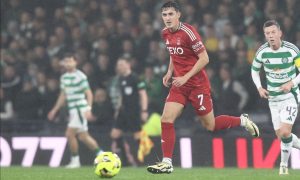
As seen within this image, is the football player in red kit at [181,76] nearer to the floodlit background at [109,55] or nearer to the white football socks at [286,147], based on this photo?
the white football socks at [286,147]

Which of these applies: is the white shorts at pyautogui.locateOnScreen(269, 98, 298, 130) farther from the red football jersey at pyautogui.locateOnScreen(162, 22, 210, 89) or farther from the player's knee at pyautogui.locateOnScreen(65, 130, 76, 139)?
the player's knee at pyautogui.locateOnScreen(65, 130, 76, 139)

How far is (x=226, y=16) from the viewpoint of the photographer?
19.8 metres

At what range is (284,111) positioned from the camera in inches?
508

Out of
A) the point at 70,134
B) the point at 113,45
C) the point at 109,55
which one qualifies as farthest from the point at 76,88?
the point at 113,45

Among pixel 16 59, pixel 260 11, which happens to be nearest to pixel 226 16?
pixel 260 11

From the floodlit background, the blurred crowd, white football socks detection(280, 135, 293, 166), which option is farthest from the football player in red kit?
the blurred crowd

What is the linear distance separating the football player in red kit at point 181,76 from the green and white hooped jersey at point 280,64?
1192mm

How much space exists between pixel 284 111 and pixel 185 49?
6.38ft

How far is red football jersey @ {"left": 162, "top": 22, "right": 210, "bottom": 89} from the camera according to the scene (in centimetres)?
1188

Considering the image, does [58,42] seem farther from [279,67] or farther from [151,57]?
[279,67]

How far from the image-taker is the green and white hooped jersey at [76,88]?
661 inches

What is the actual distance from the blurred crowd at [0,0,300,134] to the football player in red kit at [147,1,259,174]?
5.68 m

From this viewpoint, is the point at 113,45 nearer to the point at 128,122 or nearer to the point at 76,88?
the point at 128,122

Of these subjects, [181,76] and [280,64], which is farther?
[280,64]
